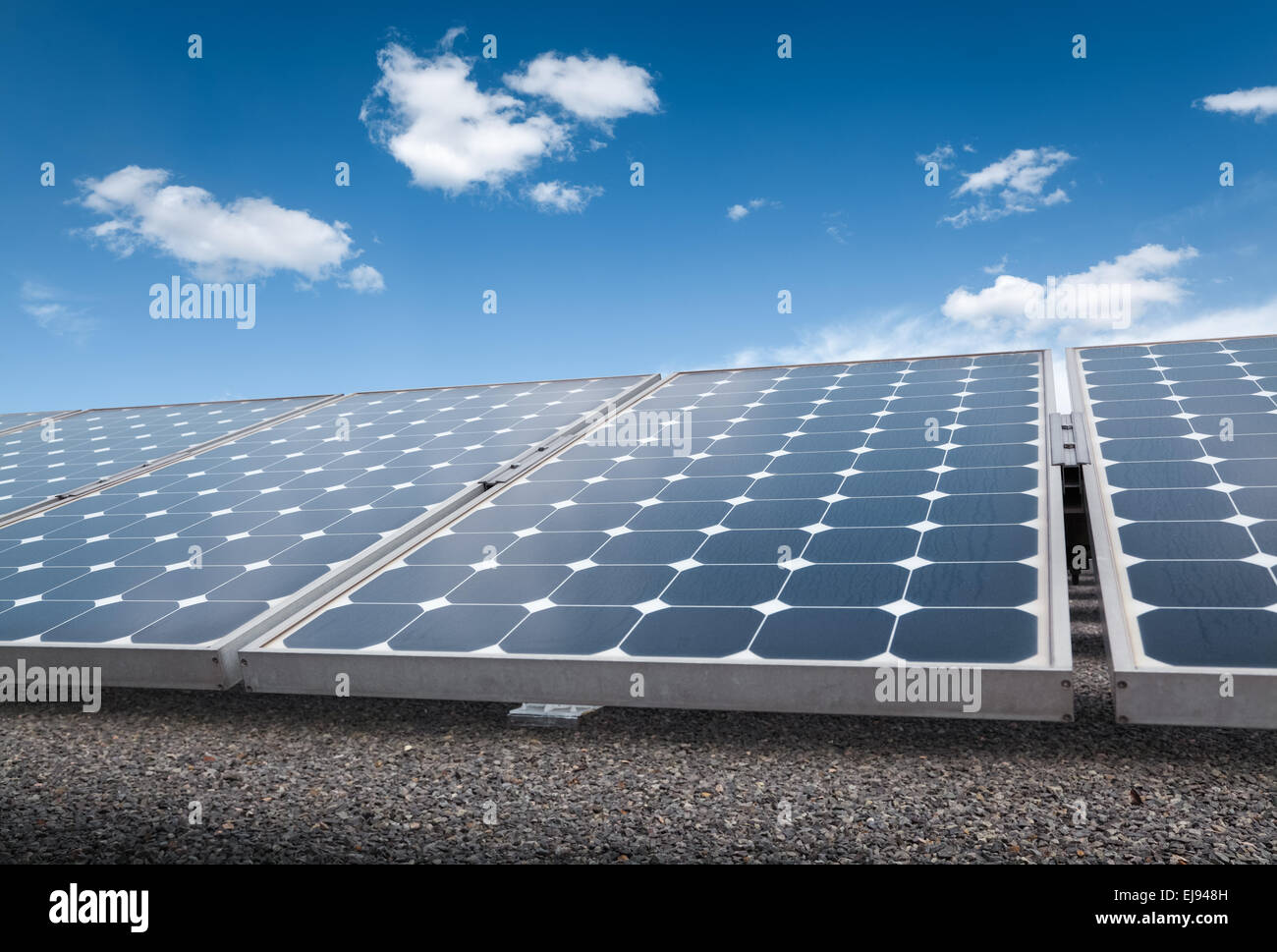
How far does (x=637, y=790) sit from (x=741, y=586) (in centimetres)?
175

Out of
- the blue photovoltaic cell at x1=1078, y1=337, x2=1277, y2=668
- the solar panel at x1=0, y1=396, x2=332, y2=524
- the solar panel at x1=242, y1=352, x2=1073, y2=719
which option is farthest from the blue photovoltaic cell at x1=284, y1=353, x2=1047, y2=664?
the solar panel at x1=0, y1=396, x2=332, y2=524

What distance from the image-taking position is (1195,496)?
7.83m

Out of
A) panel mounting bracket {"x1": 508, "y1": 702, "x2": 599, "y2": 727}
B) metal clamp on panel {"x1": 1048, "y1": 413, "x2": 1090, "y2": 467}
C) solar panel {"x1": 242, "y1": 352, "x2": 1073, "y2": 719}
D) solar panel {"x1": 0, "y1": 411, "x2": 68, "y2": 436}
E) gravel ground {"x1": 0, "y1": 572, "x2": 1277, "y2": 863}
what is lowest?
gravel ground {"x1": 0, "y1": 572, "x2": 1277, "y2": 863}

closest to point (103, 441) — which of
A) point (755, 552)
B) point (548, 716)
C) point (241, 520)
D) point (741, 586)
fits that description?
point (241, 520)

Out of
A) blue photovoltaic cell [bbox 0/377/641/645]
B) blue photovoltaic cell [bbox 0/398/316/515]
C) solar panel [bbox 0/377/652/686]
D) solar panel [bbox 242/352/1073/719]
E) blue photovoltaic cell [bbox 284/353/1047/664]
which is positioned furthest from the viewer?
blue photovoltaic cell [bbox 0/398/316/515]

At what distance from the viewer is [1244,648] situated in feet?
18.4

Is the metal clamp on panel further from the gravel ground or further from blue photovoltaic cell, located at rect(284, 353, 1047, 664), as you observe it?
the gravel ground

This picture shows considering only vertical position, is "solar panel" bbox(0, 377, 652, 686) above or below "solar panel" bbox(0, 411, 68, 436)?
below

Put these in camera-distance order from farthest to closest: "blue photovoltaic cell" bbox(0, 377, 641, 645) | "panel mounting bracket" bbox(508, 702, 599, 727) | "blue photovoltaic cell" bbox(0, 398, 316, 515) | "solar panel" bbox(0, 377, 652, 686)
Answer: "blue photovoltaic cell" bbox(0, 398, 316, 515) < "blue photovoltaic cell" bbox(0, 377, 641, 645) < "solar panel" bbox(0, 377, 652, 686) < "panel mounting bracket" bbox(508, 702, 599, 727)

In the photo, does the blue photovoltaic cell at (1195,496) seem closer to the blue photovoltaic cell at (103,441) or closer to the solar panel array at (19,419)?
the blue photovoltaic cell at (103,441)

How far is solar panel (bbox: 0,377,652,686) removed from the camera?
770 centimetres

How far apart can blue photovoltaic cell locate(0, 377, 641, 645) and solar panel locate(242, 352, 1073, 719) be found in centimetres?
98

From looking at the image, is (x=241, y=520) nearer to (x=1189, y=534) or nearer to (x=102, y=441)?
(x=102, y=441)
